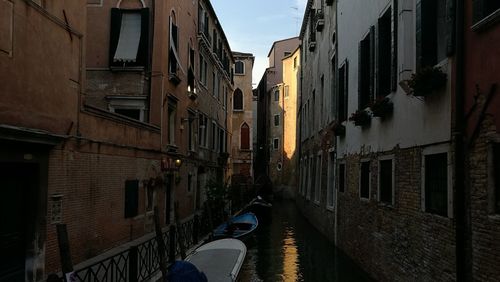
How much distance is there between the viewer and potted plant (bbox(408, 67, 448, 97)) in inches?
256

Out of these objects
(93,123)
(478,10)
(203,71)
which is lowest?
(93,123)

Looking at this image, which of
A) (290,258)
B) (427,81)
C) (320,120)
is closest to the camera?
(427,81)

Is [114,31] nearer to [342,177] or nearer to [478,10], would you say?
[342,177]

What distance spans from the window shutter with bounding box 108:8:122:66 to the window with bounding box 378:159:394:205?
324 inches

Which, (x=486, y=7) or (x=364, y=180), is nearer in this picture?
(x=486, y=7)

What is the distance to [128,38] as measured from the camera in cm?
1438

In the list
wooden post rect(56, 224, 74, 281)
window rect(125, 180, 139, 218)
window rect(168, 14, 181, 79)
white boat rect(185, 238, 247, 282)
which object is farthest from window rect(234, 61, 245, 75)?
wooden post rect(56, 224, 74, 281)

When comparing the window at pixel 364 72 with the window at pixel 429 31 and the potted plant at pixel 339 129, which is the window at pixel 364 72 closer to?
the potted plant at pixel 339 129

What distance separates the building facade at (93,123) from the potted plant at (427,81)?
17.3ft

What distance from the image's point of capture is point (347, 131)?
13.1 metres

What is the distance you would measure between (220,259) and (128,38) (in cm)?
723

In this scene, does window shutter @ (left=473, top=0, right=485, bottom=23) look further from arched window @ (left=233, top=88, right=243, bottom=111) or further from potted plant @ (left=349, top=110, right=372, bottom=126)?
arched window @ (left=233, top=88, right=243, bottom=111)

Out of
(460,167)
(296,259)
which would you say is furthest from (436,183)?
(296,259)

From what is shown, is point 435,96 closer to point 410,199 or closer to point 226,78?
point 410,199
